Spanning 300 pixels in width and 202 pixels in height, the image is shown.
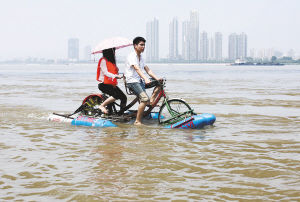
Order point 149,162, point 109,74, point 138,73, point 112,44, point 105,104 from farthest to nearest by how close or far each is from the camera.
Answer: point 105,104 < point 112,44 < point 109,74 < point 138,73 < point 149,162

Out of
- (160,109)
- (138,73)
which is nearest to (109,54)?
(138,73)

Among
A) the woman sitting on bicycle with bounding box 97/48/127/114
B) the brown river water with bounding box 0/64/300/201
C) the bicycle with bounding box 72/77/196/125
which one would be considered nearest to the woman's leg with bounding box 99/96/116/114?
the woman sitting on bicycle with bounding box 97/48/127/114

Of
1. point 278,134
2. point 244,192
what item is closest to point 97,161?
point 244,192

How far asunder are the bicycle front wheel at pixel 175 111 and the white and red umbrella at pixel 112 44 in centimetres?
156

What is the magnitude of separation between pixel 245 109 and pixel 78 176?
8.86 meters

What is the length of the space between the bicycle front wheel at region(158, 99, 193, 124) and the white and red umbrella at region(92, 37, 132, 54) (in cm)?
156

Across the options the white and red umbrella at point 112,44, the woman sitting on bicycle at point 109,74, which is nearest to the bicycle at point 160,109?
the woman sitting on bicycle at point 109,74

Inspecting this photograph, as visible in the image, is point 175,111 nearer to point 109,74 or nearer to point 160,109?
point 160,109

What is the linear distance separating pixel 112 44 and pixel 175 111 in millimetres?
1957

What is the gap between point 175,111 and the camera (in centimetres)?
901

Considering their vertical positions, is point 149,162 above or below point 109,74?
below

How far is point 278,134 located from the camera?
8.23 metres

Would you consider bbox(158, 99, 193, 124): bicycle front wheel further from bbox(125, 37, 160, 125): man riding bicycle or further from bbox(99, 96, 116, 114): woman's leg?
bbox(99, 96, 116, 114): woman's leg

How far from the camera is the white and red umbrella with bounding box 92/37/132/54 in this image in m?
8.92
